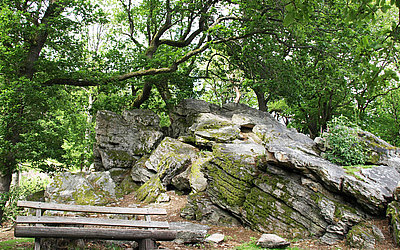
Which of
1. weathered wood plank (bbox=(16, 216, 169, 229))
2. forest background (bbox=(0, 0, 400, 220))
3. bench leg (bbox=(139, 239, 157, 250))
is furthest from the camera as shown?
forest background (bbox=(0, 0, 400, 220))

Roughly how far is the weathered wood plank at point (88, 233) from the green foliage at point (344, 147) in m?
7.33

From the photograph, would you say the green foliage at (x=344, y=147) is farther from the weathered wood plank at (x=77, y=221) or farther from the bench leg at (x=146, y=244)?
the bench leg at (x=146, y=244)

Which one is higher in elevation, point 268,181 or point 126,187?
point 268,181

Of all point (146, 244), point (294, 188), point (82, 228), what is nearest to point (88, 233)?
point (82, 228)

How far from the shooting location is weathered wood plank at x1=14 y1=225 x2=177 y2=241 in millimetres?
5285

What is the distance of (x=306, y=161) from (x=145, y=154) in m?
11.3

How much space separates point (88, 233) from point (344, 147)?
9.36 meters

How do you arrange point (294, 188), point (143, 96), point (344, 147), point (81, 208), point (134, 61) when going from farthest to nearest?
1. point (143, 96)
2. point (134, 61)
3. point (344, 147)
4. point (294, 188)
5. point (81, 208)

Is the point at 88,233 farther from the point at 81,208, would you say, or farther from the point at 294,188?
Answer: the point at 294,188

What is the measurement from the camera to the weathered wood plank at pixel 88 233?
5.29 m

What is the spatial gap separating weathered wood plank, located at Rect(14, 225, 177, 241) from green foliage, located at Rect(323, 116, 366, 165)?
7.33m

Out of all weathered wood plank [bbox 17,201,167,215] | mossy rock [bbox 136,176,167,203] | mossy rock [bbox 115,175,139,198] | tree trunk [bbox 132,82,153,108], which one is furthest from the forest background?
weathered wood plank [bbox 17,201,167,215]

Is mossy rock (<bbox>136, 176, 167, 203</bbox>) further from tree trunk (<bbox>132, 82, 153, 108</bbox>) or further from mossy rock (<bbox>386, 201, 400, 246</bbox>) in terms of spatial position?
mossy rock (<bbox>386, 201, 400, 246</bbox>)

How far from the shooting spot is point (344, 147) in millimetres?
10148
